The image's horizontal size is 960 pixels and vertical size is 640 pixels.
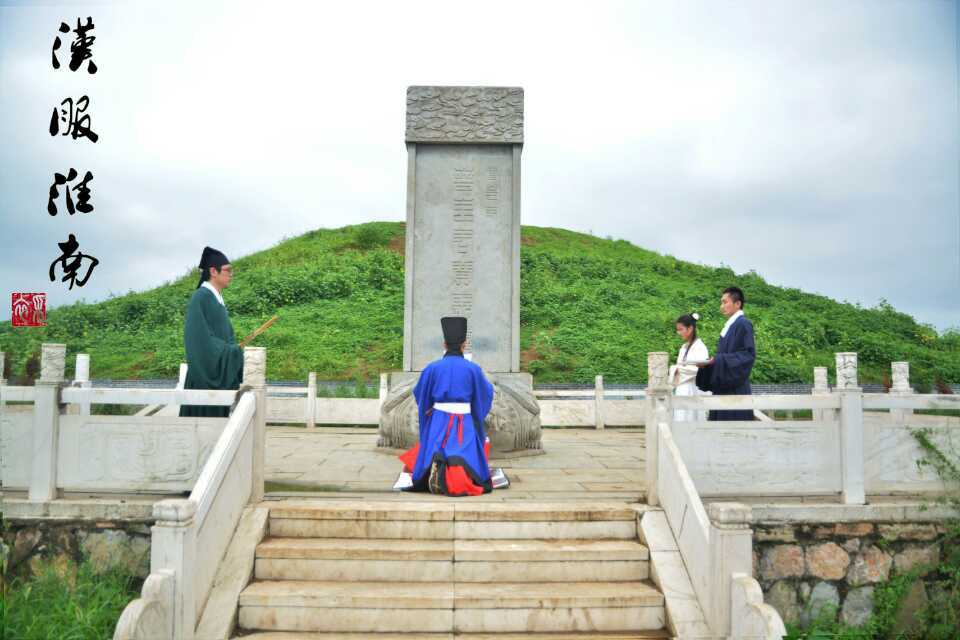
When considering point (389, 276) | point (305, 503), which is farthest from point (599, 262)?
point (305, 503)

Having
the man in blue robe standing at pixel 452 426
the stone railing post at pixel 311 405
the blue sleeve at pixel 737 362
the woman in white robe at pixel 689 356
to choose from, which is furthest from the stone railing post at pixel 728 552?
the stone railing post at pixel 311 405

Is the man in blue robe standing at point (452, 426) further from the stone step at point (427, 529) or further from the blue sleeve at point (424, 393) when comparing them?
the stone step at point (427, 529)

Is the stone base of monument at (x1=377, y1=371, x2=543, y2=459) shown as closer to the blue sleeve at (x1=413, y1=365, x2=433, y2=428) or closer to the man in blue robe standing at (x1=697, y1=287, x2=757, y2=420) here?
the blue sleeve at (x1=413, y1=365, x2=433, y2=428)

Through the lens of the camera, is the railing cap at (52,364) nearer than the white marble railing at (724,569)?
No

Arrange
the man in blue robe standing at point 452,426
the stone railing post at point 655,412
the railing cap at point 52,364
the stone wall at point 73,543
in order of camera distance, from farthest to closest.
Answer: the man in blue robe standing at point 452,426
the stone railing post at point 655,412
the railing cap at point 52,364
the stone wall at point 73,543

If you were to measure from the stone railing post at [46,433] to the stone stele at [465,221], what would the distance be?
3997 mm

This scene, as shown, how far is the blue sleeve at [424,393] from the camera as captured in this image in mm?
6137

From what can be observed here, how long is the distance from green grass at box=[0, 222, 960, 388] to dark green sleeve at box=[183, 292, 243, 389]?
51.5 feet

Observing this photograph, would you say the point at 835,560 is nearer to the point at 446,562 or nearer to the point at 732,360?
the point at 732,360

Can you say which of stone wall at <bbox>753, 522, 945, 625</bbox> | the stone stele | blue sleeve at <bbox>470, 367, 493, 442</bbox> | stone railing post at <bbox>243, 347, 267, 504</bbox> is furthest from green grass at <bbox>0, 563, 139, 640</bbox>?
stone wall at <bbox>753, 522, 945, 625</bbox>

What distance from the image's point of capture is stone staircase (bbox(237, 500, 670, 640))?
4.38 metres

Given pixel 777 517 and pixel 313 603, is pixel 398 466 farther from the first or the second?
pixel 777 517

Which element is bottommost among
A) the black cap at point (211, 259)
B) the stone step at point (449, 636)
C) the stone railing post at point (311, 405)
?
the stone step at point (449, 636)

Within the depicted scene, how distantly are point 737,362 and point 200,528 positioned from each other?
15.1 ft
